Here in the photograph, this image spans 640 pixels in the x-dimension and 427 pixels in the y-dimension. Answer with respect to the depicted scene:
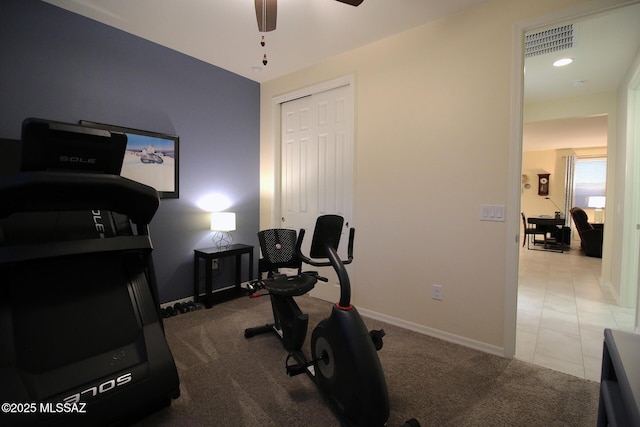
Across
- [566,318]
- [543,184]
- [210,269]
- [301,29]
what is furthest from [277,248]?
[543,184]

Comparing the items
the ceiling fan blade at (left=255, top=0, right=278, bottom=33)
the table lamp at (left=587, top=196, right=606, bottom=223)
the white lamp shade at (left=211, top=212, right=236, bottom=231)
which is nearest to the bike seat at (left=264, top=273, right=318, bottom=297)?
the white lamp shade at (left=211, top=212, right=236, bottom=231)

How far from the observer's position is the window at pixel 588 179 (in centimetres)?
838

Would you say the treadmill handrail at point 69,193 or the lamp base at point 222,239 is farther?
the lamp base at point 222,239

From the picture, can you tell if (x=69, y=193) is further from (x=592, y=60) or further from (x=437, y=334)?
(x=592, y=60)

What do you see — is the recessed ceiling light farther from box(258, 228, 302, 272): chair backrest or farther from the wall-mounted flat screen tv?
the wall-mounted flat screen tv

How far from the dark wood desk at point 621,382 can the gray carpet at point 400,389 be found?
2.82 feet

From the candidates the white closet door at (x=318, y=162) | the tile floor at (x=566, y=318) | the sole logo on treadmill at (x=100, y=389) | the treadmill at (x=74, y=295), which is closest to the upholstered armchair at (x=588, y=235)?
the tile floor at (x=566, y=318)

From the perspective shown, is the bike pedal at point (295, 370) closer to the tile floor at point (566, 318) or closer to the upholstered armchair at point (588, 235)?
the tile floor at point (566, 318)

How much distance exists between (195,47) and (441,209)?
2.99m

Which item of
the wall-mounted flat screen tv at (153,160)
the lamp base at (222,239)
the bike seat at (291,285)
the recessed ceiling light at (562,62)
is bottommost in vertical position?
the bike seat at (291,285)

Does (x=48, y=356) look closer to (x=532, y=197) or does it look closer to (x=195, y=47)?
(x=195, y=47)

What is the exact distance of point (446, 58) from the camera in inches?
99.5

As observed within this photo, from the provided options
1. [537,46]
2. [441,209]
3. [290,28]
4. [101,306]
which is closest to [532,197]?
[537,46]

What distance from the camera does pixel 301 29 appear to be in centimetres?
275
